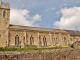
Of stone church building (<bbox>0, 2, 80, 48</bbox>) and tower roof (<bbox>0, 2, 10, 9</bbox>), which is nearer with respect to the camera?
stone church building (<bbox>0, 2, 80, 48</bbox>)

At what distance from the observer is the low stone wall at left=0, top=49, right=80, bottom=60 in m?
22.3

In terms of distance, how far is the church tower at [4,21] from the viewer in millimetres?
37175

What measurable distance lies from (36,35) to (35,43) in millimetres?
2784

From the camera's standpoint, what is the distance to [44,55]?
2528cm

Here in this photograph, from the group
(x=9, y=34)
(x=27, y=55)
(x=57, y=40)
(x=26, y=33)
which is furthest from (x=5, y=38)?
(x=57, y=40)

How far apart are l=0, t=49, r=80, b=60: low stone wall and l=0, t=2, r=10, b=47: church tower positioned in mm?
14853

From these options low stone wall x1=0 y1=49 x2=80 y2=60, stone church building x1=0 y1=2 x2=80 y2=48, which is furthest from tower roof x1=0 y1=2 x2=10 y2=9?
low stone wall x1=0 y1=49 x2=80 y2=60

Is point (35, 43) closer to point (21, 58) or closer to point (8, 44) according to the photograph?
point (8, 44)

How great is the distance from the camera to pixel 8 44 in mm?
36781

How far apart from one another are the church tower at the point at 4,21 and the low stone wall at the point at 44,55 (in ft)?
48.7

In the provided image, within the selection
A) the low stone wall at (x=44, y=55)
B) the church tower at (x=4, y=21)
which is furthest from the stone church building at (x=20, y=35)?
the low stone wall at (x=44, y=55)

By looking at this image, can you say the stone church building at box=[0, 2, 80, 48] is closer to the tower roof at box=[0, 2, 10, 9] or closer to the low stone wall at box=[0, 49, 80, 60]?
the tower roof at box=[0, 2, 10, 9]

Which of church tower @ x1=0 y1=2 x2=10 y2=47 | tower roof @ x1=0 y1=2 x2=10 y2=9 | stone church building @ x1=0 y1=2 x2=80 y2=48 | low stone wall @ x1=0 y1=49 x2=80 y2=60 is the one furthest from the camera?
tower roof @ x1=0 y1=2 x2=10 y2=9

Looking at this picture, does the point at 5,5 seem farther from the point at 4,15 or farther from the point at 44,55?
the point at 44,55
